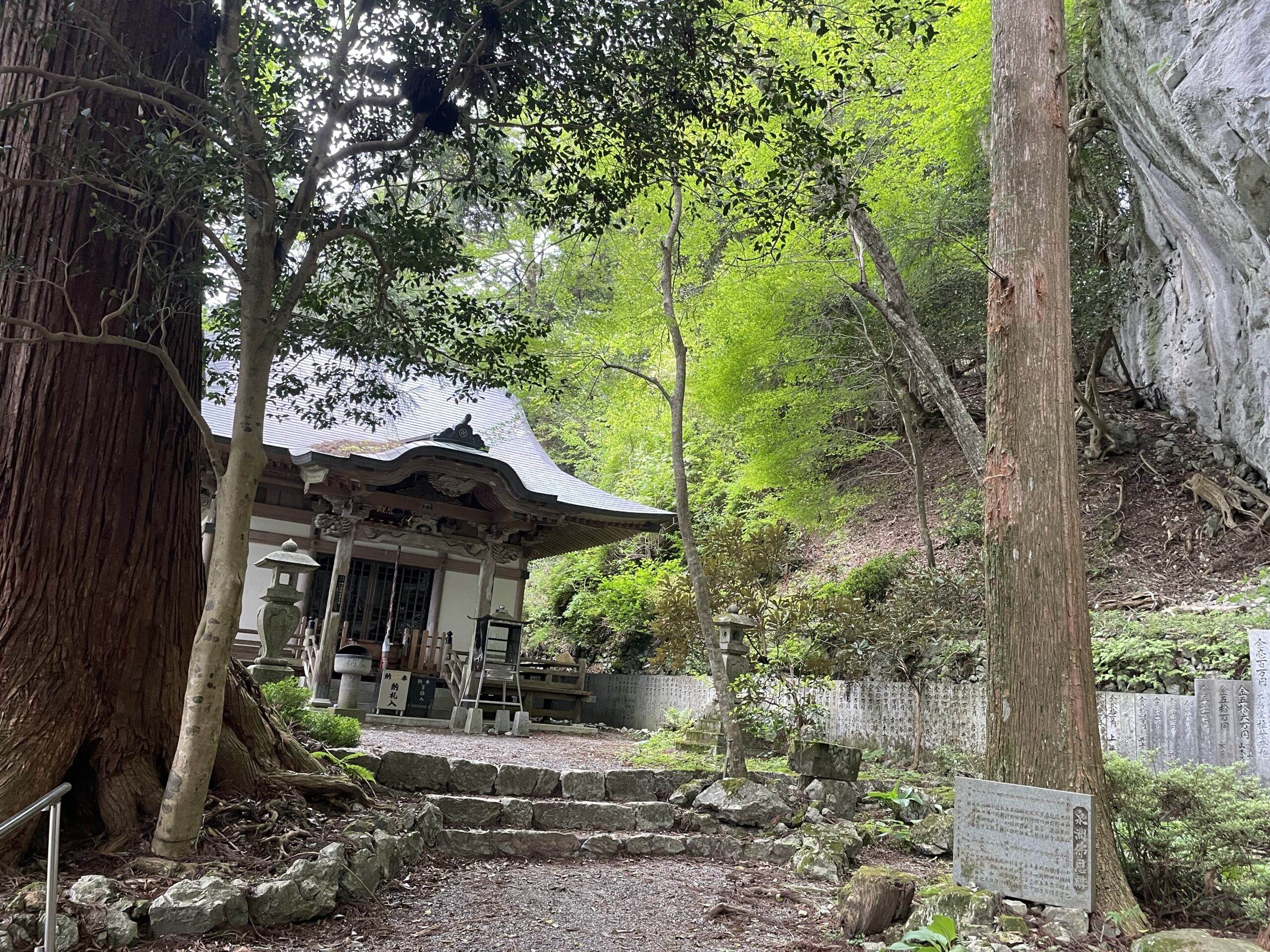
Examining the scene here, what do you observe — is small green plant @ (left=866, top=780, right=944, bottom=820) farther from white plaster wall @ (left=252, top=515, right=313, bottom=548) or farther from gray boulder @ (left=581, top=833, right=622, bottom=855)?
white plaster wall @ (left=252, top=515, right=313, bottom=548)

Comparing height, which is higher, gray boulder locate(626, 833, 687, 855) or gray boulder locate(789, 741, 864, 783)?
gray boulder locate(789, 741, 864, 783)

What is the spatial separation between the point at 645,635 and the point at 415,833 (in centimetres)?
1049

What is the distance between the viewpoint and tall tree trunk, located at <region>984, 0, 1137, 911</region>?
4.50 metres

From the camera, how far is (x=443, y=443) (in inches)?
462

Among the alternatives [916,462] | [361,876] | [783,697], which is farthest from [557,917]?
[916,462]

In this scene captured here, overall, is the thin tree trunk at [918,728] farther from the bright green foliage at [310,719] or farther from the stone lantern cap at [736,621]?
the bright green foliage at [310,719]

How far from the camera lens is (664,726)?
40.8ft

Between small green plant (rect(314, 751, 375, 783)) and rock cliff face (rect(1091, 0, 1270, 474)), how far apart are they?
9.19m

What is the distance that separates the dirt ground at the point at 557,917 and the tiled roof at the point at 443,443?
5544 millimetres

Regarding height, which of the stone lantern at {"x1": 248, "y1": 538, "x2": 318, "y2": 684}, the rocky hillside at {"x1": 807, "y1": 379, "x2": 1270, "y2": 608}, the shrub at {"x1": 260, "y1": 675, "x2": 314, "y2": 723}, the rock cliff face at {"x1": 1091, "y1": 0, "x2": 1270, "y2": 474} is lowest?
the shrub at {"x1": 260, "y1": 675, "x2": 314, "y2": 723}

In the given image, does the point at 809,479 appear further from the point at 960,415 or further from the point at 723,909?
the point at 723,909

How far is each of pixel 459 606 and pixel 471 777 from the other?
693 cm

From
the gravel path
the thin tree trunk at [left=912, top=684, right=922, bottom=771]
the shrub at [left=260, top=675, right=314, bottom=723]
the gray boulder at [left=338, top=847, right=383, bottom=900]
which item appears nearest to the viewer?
the gray boulder at [left=338, top=847, right=383, bottom=900]

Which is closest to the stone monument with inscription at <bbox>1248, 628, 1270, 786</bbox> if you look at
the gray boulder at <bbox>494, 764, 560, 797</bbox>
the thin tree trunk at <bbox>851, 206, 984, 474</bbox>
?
the thin tree trunk at <bbox>851, 206, 984, 474</bbox>
